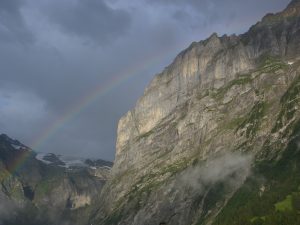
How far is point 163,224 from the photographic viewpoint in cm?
13950
